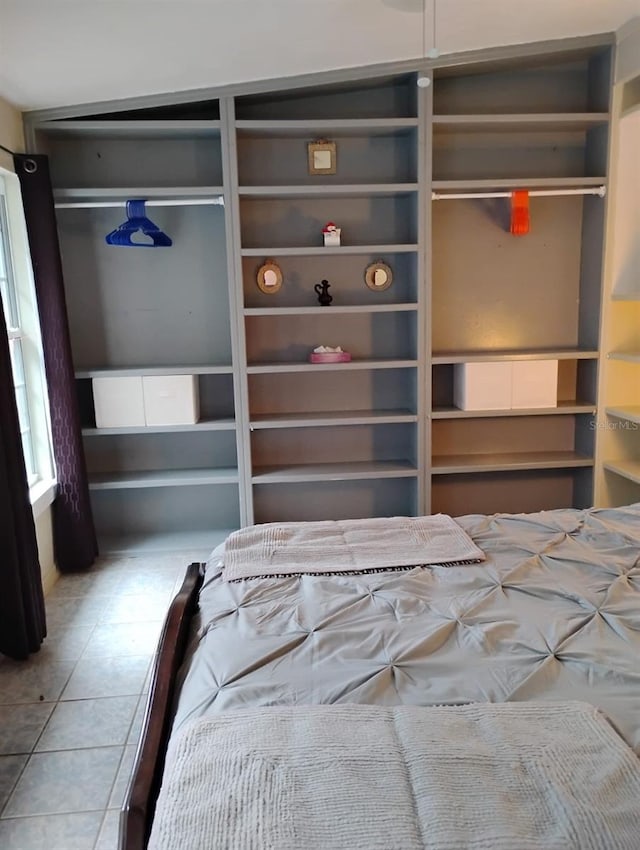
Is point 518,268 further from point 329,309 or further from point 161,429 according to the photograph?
point 161,429

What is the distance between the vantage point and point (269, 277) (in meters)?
3.68

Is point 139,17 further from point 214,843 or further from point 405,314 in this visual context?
point 214,843

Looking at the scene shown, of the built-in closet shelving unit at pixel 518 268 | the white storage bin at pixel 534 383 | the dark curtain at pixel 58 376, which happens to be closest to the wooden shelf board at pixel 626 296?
the built-in closet shelving unit at pixel 518 268

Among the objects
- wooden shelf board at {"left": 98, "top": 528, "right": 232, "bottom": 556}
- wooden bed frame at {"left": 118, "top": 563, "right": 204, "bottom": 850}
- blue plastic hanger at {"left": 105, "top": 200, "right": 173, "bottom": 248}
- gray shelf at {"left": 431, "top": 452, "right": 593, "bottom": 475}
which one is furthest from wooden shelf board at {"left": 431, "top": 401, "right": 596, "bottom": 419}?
wooden bed frame at {"left": 118, "top": 563, "right": 204, "bottom": 850}

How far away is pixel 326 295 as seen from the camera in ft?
12.1

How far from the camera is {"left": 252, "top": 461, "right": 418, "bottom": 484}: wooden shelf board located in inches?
146

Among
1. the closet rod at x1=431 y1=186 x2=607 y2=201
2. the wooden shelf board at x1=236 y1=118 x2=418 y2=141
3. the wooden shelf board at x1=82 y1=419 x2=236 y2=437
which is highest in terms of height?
the wooden shelf board at x1=236 y1=118 x2=418 y2=141

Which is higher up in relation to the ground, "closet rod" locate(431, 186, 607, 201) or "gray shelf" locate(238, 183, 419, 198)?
"gray shelf" locate(238, 183, 419, 198)

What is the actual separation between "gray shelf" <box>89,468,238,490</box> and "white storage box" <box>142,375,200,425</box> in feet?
1.08

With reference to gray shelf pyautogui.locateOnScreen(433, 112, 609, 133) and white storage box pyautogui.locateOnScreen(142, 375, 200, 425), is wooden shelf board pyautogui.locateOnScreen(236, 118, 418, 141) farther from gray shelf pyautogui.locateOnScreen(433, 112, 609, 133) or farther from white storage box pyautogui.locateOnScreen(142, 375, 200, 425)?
white storage box pyautogui.locateOnScreen(142, 375, 200, 425)

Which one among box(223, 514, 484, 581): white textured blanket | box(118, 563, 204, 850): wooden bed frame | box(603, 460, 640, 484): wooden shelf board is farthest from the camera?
box(603, 460, 640, 484): wooden shelf board

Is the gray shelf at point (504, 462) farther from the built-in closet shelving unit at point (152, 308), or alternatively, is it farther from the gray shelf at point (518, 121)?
the gray shelf at point (518, 121)

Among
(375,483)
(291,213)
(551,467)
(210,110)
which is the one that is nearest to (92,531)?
(375,483)

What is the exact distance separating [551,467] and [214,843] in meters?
3.25
